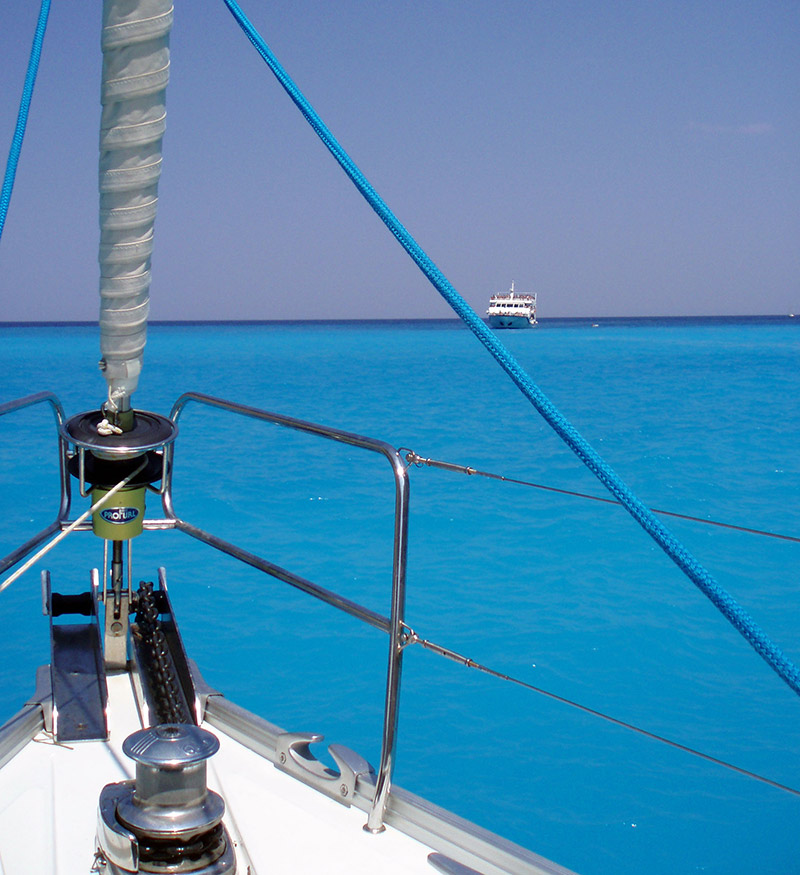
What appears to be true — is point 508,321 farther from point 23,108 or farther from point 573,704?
point 573,704

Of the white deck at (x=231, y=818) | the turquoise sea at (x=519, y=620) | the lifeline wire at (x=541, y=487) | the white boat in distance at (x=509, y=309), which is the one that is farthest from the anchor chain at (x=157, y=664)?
the white boat in distance at (x=509, y=309)

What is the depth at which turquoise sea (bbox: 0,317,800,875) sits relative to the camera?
3.41 m

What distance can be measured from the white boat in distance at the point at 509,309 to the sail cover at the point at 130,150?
4734 centimetres

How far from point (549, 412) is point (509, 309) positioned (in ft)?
157

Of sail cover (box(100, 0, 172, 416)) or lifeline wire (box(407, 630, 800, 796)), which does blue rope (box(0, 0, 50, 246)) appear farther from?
lifeline wire (box(407, 630, 800, 796))

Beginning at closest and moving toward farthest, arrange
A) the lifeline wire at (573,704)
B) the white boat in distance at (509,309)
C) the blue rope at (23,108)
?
the lifeline wire at (573,704) < the blue rope at (23,108) < the white boat in distance at (509,309)

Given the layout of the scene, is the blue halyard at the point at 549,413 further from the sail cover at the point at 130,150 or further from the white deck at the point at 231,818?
the white deck at the point at 231,818

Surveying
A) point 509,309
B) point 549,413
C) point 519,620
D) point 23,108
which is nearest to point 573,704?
point 549,413

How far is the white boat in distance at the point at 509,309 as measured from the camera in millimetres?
48000

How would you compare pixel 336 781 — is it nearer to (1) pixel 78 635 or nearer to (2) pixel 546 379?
(1) pixel 78 635

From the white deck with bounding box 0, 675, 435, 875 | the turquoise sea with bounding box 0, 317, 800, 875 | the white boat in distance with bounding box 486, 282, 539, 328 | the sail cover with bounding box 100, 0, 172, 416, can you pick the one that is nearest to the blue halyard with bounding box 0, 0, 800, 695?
the sail cover with bounding box 100, 0, 172, 416

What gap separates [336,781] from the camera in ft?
4.66

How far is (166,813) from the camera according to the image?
1077 millimetres

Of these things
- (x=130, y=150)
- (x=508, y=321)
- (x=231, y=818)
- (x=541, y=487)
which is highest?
(x=130, y=150)
